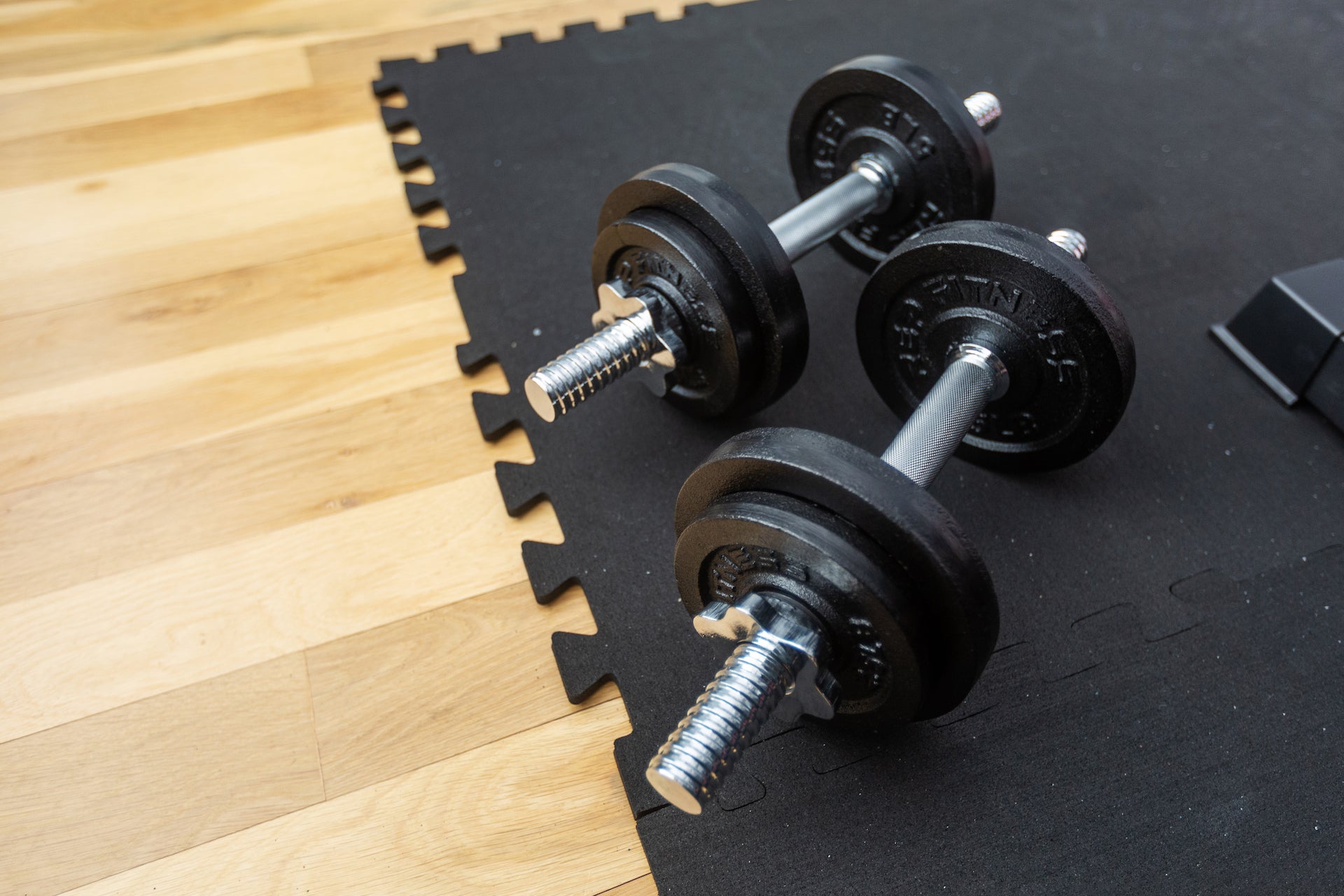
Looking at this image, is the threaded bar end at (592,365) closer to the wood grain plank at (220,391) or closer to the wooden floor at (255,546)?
the wooden floor at (255,546)

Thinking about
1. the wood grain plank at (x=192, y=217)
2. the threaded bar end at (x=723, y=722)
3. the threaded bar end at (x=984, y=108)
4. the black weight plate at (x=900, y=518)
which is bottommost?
the wood grain plank at (x=192, y=217)

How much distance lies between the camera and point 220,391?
119 centimetres

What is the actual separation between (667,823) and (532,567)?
1.08 ft

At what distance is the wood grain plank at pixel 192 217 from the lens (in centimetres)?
133

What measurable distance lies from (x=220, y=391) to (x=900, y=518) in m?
0.96

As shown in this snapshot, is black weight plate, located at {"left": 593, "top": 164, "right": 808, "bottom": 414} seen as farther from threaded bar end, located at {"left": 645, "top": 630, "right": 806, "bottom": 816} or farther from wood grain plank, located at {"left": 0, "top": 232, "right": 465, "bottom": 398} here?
wood grain plank, located at {"left": 0, "top": 232, "right": 465, "bottom": 398}

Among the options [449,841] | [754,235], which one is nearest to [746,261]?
[754,235]

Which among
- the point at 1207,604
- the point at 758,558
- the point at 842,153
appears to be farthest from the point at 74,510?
the point at 1207,604

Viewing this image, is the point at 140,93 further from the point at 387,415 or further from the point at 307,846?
the point at 307,846

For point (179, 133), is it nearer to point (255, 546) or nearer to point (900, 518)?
point (255, 546)

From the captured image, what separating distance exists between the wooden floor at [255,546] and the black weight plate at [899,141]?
576mm

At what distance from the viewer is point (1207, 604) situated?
98 centimetres

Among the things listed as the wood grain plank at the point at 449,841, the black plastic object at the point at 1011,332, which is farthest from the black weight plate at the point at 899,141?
the wood grain plank at the point at 449,841

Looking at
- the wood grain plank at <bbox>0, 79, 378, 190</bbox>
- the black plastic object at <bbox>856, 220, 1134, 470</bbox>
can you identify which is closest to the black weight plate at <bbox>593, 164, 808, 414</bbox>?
the black plastic object at <bbox>856, 220, 1134, 470</bbox>
